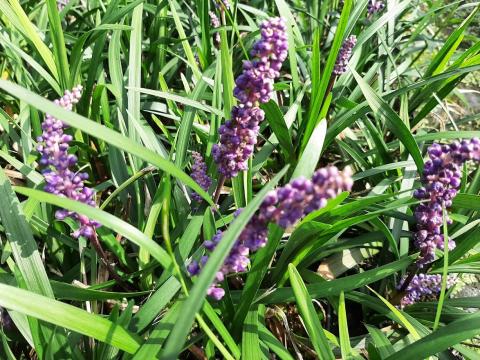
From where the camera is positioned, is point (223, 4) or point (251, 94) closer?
point (251, 94)

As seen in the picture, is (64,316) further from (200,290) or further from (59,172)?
(200,290)

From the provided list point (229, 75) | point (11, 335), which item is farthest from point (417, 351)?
point (11, 335)

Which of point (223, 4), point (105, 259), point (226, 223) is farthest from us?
point (223, 4)

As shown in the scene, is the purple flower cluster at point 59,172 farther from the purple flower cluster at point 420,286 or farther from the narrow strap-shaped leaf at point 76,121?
the purple flower cluster at point 420,286

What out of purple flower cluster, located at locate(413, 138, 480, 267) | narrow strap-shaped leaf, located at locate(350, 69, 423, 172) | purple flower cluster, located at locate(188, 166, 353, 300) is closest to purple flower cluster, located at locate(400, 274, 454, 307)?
purple flower cluster, located at locate(413, 138, 480, 267)

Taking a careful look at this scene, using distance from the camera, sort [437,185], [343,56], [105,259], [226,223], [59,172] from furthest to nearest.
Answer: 1. [343,56]
2. [226,223]
3. [105,259]
4. [437,185]
5. [59,172]

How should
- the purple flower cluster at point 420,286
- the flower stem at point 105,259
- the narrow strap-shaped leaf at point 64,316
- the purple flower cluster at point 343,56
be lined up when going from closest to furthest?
the narrow strap-shaped leaf at point 64,316
the flower stem at point 105,259
the purple flower cluster at point 420,286
the purple flower cluster at point 343,56

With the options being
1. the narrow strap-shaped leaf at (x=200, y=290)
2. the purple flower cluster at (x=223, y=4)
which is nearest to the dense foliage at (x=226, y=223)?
the narrow strap-shaped leaf at (x=200, y=290)

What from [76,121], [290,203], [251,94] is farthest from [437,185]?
[76,121]

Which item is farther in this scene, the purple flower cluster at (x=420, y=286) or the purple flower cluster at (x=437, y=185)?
the purple flower cluster at (x=420, y=286)
